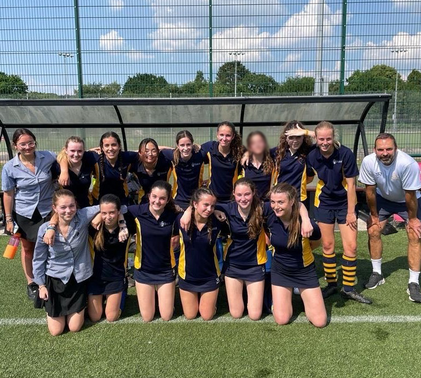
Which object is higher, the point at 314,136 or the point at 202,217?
the point at 314,136

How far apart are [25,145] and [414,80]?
23.5 ft

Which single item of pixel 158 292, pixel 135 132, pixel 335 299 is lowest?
pixel 335 299

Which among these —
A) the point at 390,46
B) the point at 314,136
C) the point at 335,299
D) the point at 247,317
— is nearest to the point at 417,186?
the point at 314,136

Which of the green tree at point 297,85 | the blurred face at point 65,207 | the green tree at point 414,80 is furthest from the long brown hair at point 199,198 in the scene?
the green tree at point 414,80

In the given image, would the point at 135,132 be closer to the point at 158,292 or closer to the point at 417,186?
the point at 158,292

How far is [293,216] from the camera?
3.46m

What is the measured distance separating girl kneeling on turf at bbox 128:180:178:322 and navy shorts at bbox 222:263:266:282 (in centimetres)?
58

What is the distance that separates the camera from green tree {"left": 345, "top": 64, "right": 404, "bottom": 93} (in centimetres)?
756

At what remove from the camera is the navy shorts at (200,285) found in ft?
11.8

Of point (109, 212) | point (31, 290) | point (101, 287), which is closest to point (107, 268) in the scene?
point (101, 287)

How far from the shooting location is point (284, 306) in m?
3.53

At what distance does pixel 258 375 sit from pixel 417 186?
2552mm

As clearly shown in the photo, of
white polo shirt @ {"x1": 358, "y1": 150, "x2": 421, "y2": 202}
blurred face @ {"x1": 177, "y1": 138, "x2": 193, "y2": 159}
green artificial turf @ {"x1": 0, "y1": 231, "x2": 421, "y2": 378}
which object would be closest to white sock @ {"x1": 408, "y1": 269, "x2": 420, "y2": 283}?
green artificial turf @ {"x1": 0, "y1": 231, "x2": 421, "y2": 378}

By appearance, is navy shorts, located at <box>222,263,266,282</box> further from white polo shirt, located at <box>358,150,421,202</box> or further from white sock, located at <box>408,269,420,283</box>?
white sock, located at <box>408,269,420,283</box>
